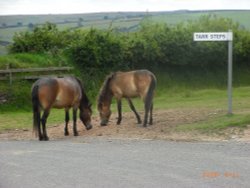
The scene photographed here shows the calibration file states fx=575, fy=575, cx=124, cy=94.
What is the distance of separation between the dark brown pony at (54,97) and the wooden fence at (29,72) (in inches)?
440

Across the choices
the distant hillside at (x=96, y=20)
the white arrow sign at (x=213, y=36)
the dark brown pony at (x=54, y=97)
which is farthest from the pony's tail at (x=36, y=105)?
the distant hillside at (x=96, y=20)

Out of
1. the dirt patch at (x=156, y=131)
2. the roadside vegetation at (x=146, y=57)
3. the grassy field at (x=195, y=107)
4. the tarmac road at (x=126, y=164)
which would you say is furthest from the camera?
the roadside vegetation at (x=146, y=57)

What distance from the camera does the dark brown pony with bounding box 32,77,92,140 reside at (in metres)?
17.0

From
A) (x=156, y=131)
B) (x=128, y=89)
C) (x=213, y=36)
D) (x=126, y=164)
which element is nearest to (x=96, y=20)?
(x=128, y=89)

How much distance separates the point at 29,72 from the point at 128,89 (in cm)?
1239

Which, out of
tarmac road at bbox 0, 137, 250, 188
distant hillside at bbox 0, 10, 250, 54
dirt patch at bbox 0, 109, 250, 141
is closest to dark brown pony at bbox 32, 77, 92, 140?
dirt patch at bbox 0, 109, 250, 141

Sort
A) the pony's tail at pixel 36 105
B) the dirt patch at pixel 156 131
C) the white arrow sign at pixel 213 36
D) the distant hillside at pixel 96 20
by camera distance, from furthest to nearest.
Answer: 1. the distant hillside at pixel 96 20
2. the white arrow sign at pixel 213 36
3. the pony's tail at pixel 36 105
4. the dirt patch at pixel 156 131

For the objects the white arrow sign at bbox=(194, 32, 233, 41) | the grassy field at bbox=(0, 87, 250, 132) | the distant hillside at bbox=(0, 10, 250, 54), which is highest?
the distant hillside at bbox=(0, 10, 250, 54)

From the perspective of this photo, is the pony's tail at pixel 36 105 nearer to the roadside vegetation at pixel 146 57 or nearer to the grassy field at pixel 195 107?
the grassy field at pixel 195 107

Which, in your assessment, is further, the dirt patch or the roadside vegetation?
the roadside vegetation

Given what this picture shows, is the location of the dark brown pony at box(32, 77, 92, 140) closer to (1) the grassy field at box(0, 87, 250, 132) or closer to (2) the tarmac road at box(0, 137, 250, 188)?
(2) the tarmac road at box(0, 137, 250, 188)

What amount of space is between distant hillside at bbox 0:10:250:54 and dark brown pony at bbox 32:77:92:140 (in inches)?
610

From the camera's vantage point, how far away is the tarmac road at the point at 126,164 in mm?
9695

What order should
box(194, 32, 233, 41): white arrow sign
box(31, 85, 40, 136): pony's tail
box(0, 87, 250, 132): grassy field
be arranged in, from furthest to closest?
box(194, 32, 233, 41): white arrow sign
box(31, 85, 40, 136): pony's tail
box(0, 87, 250, 132): grassy field
